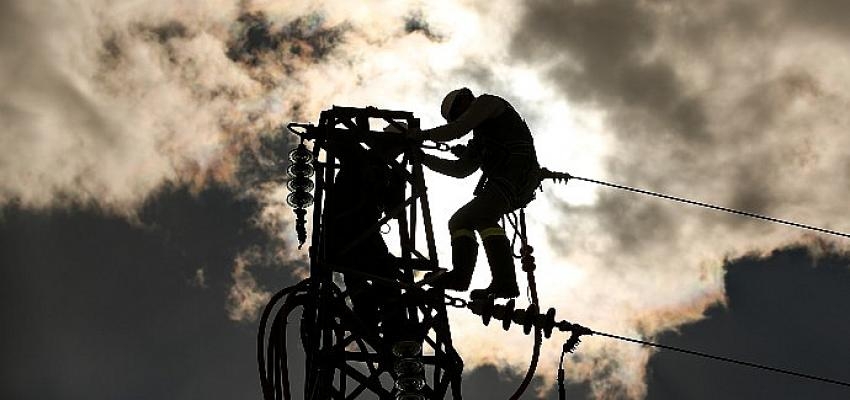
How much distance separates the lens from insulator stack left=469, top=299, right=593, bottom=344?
8.10 meters

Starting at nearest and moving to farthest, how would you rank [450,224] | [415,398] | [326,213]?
1. [415,398]
2. [450,224]
3. [326,213]

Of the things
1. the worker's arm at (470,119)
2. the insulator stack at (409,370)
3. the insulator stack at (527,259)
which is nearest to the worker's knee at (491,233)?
the insulator stack at (527,259)

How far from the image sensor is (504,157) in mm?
8797

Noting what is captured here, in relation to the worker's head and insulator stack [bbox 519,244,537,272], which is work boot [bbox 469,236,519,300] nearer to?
insulator stack [bbox 519,244,537,272]

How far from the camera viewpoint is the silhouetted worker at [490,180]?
8422 millimetres

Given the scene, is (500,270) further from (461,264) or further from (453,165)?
(453,165)

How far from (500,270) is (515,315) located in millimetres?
482

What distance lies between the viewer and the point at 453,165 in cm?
960

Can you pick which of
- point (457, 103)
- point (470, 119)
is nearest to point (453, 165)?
point (457, 103)

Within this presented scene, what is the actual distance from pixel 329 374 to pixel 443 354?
1.08 metres

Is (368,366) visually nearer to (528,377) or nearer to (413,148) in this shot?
(528,377)

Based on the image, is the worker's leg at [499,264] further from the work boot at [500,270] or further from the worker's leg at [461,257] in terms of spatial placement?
the worker's leg at [461,257]

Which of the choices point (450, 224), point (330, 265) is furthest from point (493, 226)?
point (330, 265)

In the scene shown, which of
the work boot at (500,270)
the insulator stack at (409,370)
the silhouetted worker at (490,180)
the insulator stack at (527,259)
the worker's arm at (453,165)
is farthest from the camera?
the worker's arm at (453,165)
